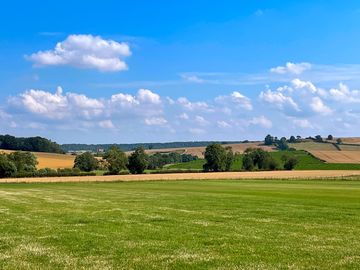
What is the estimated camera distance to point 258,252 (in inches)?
674

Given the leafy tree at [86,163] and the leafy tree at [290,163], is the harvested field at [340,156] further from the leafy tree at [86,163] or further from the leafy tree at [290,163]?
the leafy tree at [86,163]

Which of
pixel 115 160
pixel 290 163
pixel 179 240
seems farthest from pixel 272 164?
pixel 179 240

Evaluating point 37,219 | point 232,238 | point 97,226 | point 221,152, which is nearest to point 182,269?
point 232,238

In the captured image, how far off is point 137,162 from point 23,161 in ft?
116

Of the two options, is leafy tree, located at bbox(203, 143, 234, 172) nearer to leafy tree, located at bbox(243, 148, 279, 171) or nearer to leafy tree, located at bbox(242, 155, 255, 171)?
leafy tree, located at bbox(242, 155, 255, 171)

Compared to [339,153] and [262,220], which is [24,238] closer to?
[262,220]

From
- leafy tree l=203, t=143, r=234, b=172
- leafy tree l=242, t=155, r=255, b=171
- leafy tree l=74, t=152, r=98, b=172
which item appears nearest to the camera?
leafy tree l=74, t=152, r=98, b=172

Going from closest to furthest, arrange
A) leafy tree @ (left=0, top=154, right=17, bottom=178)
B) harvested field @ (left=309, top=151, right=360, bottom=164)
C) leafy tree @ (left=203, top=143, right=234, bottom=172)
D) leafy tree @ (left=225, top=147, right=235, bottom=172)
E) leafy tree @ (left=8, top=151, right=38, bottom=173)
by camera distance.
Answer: leafy tree @ (left=0, top=154, right=17, bottom=178), leafy tree @ (left=8, top=151, right=38, bottom=173), leafy tree @ (left=203, top=143, right=234, bottom=172), leafy tree @ (left=225, top=147, right=235, bottom=172), harvested field @ (left=309, top=151, right=360, bottom=164)

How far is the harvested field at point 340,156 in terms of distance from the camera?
576 ft

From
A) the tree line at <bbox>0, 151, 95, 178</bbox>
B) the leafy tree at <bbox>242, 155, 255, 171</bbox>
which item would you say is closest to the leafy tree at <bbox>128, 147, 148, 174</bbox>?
the tree line at <bbox>0, 151, 95, 178</bbox>

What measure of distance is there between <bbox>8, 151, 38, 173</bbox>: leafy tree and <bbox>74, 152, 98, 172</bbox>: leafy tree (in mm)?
16125

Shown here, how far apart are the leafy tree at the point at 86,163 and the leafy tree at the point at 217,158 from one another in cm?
3866

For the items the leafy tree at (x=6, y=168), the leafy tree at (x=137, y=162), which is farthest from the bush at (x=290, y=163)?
the leafy tree at (x=6, y=168)

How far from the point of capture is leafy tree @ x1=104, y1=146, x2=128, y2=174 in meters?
157
